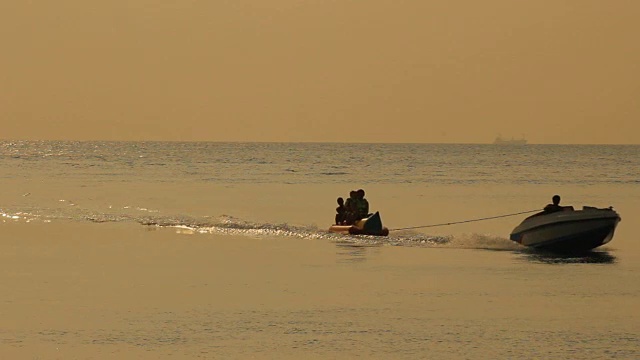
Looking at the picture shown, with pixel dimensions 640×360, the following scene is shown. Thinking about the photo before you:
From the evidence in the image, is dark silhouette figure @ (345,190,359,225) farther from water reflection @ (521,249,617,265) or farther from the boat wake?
water reflection @ (521,249,617,265)

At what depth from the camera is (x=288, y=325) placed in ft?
59.6

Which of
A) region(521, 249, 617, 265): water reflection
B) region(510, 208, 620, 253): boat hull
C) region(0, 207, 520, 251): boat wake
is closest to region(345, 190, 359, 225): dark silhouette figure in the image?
region(0, 207, 520, 251): boat wake

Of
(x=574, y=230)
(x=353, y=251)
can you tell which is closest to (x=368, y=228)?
(x=353, y=251)

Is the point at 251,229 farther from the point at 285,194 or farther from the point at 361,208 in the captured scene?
the point at 285,194

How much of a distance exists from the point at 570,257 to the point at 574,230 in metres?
0.79

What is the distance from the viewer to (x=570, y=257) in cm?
2970

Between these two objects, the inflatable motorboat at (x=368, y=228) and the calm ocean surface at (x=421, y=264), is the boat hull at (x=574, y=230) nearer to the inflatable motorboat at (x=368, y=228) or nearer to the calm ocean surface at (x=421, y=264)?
the calm ocean surface at (x=421, y=264)

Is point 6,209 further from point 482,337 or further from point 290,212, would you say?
point 482,337

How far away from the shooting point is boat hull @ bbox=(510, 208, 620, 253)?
30.1 m

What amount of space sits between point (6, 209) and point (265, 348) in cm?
3185

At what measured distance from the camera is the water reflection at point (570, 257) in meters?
28.3

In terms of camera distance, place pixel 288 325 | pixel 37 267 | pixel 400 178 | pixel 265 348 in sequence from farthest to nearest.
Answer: pixel 400 178 < pixel 37 267 < pixel 288 325 < pixel 265 348

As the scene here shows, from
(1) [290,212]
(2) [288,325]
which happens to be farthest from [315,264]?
(1) [290,212]

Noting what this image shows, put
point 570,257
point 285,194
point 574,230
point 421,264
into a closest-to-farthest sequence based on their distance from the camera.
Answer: point 421,264 → point 570,257 → point 574,230 → point 285,194
